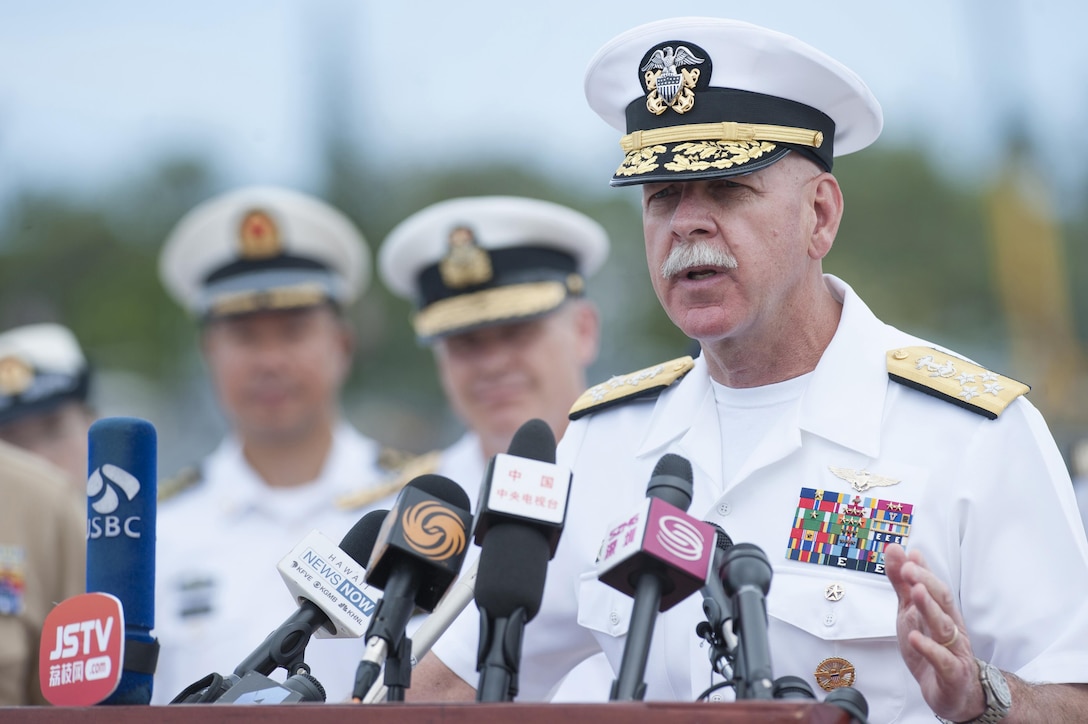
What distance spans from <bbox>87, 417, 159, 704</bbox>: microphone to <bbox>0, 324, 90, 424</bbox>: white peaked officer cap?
447cm

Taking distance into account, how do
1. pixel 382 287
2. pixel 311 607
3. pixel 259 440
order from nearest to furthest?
pixel 311 607
pixel 259 440
pixel 382 287

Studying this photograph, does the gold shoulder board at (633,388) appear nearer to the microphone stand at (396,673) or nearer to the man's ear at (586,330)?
the microphone stand at (396,673)

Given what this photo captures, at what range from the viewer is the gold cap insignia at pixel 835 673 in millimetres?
2734

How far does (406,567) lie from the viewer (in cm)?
221

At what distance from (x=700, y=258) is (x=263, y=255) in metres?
3.70

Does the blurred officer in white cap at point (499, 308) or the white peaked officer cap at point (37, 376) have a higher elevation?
the blurred officer in white cap at point (499, 308)

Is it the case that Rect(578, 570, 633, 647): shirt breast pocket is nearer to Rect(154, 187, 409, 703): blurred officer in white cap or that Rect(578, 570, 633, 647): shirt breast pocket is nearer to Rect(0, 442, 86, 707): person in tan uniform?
Rect(154, 187, 409, 703): blurred officer in white cap

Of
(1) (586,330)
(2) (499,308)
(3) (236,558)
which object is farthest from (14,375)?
(1) (586,330)

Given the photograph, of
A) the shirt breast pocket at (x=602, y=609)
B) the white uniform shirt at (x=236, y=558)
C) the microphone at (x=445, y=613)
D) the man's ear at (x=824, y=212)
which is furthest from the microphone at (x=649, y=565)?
the white uniform shirt at (x=236, y=558)

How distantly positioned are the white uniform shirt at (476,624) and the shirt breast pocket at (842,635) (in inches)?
20.1

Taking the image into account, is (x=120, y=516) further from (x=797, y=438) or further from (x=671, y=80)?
(x=671, y=80)

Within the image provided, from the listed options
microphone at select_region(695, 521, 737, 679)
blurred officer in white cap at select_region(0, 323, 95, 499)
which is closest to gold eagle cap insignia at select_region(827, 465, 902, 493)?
microphone at select_region(695, 521, 737, 679)

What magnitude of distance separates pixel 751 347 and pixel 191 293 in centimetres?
396

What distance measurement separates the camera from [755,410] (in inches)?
124
